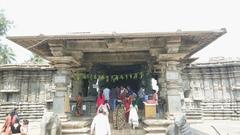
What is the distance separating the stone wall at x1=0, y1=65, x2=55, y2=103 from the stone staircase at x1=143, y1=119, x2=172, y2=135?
12198 mm

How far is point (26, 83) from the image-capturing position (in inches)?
759

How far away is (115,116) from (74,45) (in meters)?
2.96

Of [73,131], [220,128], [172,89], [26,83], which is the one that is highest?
[26,83]

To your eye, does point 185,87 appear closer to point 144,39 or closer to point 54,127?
point 144,39

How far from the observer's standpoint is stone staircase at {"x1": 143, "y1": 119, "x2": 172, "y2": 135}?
27.5 ft

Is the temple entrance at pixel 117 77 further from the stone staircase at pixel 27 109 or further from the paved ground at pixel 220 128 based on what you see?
the stone staircase at pixel 27 109

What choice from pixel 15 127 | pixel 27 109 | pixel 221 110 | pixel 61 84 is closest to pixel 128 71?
pixel 61 84

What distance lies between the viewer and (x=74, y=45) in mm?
9211

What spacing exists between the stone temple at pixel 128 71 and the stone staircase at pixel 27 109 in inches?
2.9

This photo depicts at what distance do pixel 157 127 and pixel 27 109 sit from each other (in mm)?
13082

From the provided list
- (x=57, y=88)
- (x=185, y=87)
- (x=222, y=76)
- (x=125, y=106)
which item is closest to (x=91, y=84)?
(x=125, y=106)

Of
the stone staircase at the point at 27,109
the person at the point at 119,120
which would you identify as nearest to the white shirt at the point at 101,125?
the person at the point at 119,120

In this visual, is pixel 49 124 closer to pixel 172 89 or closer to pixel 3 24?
pixel 172 89

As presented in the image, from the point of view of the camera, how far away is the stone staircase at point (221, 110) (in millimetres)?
17156
